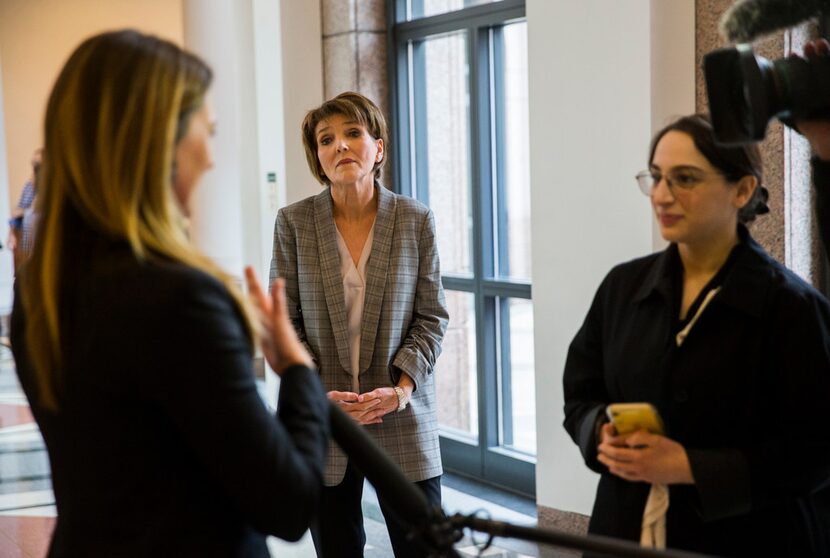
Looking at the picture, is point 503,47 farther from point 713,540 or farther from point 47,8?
point 47,8

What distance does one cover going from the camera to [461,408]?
5797 millimetres

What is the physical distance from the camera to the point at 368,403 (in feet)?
9.41

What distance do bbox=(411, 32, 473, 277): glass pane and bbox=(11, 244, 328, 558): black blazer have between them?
14.1 ft

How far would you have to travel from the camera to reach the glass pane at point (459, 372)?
567 cm

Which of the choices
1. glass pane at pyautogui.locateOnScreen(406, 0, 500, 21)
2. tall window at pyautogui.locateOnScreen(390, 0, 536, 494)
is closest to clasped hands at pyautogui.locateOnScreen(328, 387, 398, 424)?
tall window at pyautogui.locateOnScreen(390, 0, 536, 494)

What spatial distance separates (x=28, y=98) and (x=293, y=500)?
13.2 m

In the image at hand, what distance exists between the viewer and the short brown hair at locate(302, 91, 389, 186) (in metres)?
3.03

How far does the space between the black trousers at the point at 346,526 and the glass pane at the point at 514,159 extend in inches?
100

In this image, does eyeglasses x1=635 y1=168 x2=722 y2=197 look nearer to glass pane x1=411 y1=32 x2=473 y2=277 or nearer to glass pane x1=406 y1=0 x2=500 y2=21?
glass pane x1=406 y1=0 x2=500 y2=21

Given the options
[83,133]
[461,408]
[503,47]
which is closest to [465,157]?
[503,47]

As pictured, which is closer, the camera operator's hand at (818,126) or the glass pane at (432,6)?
the camera operator's hand at (818,126)

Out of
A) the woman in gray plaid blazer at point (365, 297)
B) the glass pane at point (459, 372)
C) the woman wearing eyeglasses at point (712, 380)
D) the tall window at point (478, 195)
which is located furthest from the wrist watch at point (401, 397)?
the glass pane at point (459, 372)

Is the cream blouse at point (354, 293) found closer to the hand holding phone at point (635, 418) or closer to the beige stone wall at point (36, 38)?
the hand holding phone at point (635, 418)

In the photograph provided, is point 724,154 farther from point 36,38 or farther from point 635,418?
point 36,38
